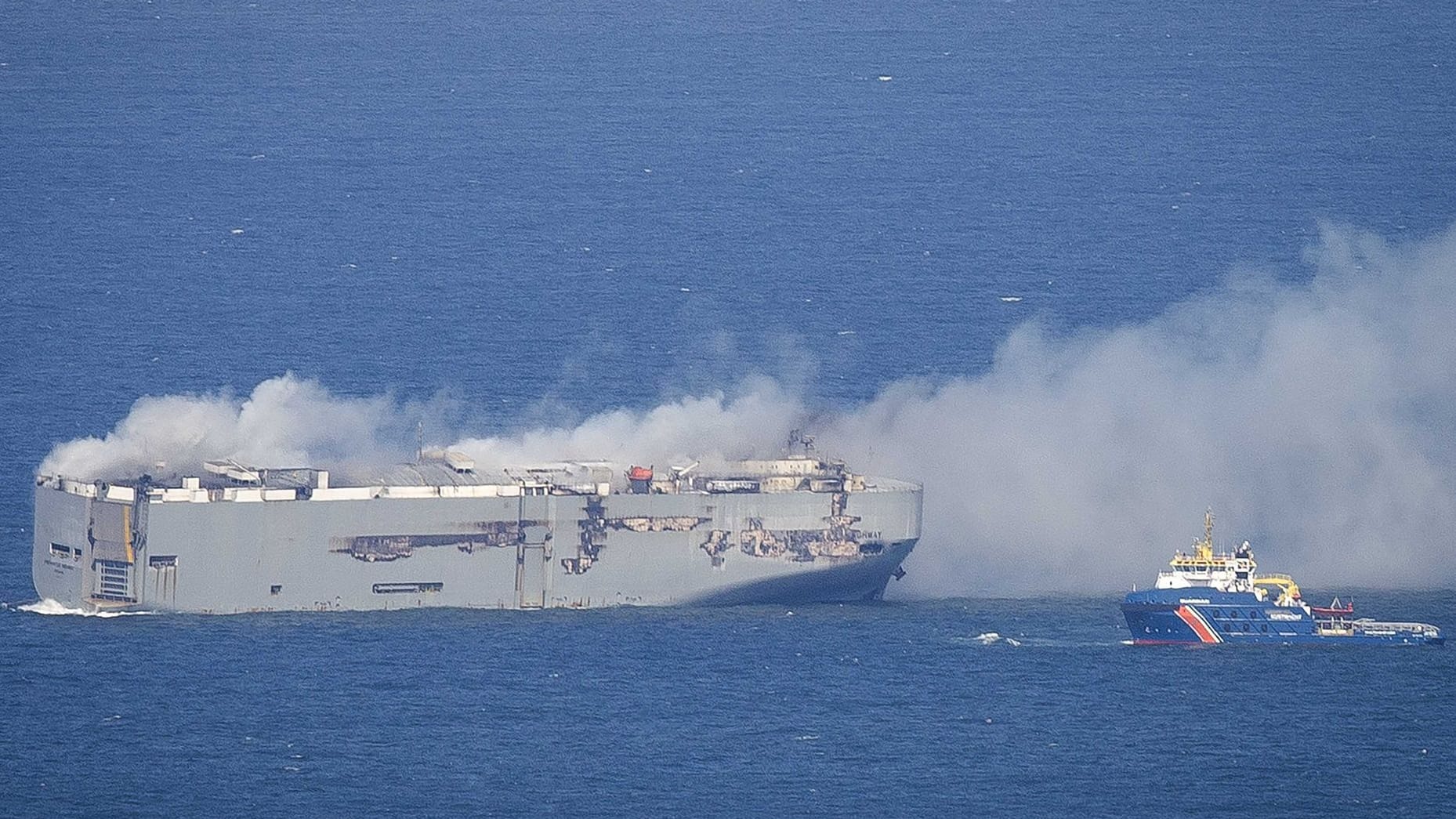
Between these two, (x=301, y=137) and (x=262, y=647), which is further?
(x=301, y=137)

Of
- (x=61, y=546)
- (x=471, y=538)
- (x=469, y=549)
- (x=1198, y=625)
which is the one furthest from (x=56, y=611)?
(x=1198, y=625)

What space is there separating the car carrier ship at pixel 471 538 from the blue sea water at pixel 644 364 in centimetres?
120

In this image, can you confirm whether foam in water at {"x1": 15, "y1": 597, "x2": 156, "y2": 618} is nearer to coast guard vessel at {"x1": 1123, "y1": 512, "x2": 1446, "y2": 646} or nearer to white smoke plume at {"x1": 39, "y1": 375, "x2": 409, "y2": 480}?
white smoke plume at {"x1": 39, "y1": 375, "x2": 409, "y2": 480}

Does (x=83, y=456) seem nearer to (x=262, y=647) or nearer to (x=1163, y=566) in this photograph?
(x=262, y=647)

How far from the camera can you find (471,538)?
328 feet

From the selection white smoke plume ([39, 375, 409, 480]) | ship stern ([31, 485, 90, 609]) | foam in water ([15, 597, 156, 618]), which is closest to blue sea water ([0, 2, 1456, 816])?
foam in water ([15, 597, 156, 618])

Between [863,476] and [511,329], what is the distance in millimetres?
38067

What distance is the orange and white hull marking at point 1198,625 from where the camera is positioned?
322 ft

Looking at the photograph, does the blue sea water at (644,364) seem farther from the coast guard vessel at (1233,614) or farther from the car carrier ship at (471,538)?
the car carrier ship at (471,538)

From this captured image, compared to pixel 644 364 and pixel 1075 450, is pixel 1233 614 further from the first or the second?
pixel 644 364

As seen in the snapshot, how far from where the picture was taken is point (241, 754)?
283ft

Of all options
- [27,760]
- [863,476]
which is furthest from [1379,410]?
[27,760]

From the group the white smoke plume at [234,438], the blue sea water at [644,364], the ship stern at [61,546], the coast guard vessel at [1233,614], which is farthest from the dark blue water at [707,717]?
the white smoke plume at [234,438]

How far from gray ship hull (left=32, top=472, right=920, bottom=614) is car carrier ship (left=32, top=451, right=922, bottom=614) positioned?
0.05 metres
